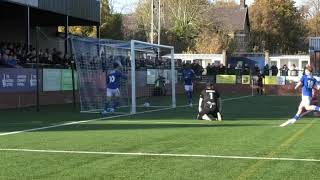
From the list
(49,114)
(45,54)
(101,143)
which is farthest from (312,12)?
(101,143)

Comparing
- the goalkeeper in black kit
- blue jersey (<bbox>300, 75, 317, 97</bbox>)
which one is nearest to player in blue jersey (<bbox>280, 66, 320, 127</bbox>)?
blue jersey (<bbox>300, 75, 317, 97</bbox>)

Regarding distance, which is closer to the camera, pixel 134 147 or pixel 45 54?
pixel 134 147

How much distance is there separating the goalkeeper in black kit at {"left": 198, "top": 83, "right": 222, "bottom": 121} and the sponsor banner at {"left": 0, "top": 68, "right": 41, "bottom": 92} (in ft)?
34.5

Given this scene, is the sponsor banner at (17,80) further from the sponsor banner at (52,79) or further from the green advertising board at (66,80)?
the green advertising board at (66,80)

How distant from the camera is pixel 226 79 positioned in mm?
51625

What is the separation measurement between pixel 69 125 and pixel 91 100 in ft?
25.7

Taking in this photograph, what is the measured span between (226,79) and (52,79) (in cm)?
2288

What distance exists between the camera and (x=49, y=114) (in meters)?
23.8

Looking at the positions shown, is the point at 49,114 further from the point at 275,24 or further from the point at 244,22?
the point at 244,22

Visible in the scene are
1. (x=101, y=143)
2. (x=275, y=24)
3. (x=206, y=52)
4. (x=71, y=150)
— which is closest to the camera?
(x=71, y=150)

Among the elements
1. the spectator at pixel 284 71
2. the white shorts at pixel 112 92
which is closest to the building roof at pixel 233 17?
→ the spectator at pixel 284 71

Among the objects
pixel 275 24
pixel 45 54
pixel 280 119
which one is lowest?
pixel 280 119

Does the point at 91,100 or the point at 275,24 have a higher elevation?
the point at 275,24

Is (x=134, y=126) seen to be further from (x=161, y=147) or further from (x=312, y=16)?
(x=312, y=16)
